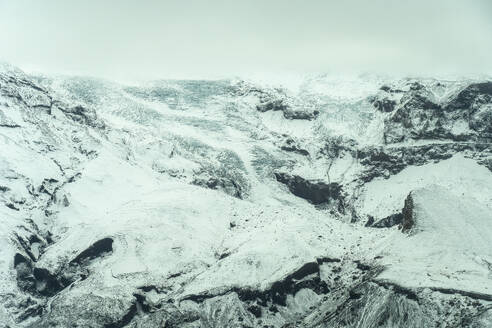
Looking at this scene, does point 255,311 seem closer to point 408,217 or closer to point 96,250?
point 408,217

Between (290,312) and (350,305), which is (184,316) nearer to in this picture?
(290,312)

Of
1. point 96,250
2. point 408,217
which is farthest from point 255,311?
point 96,250

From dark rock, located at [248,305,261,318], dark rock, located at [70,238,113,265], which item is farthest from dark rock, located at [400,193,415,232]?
dark rock, located at [70,238,113,265]

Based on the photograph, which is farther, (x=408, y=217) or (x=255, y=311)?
(x=408, y=217)

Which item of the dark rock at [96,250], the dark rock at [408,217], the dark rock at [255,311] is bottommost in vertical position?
the dark rock at [255,311]

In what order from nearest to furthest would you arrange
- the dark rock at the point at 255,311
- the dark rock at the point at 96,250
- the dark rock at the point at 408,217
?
the dark rock at the point at 255,311, the dark rock at the point at 408,217, the dark rock at the point at 96,250

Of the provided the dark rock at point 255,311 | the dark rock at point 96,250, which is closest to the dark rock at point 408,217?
the dark rock at point 255,311

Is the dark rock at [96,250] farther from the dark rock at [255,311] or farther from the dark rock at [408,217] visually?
the dark rock at [408,217]

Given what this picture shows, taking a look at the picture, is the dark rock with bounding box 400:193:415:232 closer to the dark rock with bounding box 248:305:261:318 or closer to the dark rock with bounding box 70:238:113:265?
the dark rock with bounding box 248:305:261:318

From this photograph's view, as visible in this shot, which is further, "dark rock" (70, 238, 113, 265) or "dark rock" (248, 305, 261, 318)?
"dark rock" (70, 238, 113, 265)

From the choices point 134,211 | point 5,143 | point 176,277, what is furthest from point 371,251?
point 5,143

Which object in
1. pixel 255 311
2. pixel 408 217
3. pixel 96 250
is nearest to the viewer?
pixel 255 311
